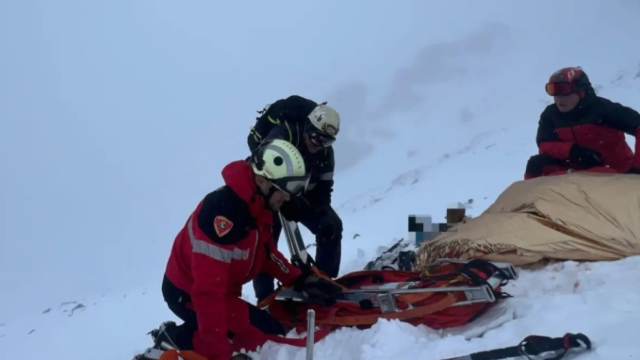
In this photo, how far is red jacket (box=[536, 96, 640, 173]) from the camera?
4594mm

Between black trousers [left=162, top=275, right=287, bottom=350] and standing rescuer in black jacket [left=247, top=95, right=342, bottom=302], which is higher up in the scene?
standing rescuer in black jacket [left=247, top=95, right=342, bottom=302]

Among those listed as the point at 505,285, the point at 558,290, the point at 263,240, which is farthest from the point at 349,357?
the point at 558,290

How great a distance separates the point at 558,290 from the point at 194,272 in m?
2.17

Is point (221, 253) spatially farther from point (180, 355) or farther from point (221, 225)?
point (180, 355)

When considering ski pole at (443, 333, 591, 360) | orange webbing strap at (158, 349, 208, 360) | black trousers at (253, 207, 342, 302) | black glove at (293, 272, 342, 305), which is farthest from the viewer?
black trousers at (253, 207, 342, 302)

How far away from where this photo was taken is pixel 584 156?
183 inches

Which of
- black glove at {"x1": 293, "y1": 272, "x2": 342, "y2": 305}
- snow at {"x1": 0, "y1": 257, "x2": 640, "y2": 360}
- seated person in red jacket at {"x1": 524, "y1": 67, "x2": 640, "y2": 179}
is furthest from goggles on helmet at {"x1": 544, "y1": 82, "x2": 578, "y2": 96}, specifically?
black glove at {"x1": 293, "y1": 272, "x2": 342, "y2": 305}

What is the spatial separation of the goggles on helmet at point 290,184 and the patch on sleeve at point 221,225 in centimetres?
35

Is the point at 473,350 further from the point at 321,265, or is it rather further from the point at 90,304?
the point at 90,304

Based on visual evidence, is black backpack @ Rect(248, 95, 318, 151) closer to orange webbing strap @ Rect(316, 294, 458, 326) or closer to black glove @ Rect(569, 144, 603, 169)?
orange webbing strap @ Rect(316, 294, 458, 326)

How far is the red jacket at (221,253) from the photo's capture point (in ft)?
9.96

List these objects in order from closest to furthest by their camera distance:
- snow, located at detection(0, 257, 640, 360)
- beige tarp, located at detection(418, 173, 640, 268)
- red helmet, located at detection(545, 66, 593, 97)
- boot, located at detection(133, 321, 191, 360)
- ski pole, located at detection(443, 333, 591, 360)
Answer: ski pole, located at detection(443, 333, 591, 360) → snow, located at detection(0, 257, 640, 360) → boot, located at detection(133, 321, 191, 360) → beige tarp, located at detection(418, 173, 640, 268) → red helmet, located at detection(545, 66, 593, 97)

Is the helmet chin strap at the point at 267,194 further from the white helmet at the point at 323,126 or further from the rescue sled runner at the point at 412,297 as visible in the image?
the white helmet at the point at 323,126

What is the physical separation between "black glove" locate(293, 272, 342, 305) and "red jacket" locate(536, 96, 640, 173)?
8.35ft
